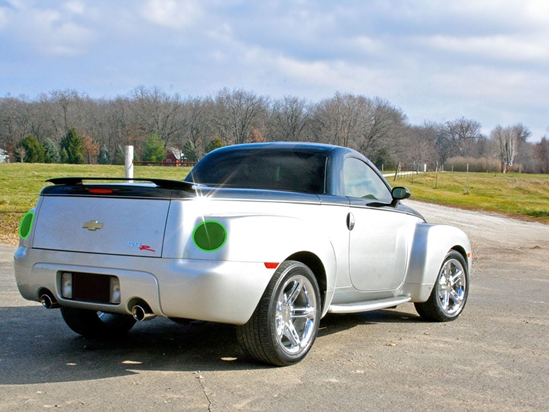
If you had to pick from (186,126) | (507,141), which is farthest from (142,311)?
(507,141)

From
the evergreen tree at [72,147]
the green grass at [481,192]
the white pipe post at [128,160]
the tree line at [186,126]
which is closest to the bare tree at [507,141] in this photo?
the tree line at [186,126]

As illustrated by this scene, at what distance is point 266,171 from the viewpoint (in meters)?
5.73

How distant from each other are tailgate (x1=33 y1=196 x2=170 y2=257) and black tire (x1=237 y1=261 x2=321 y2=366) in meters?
0.79

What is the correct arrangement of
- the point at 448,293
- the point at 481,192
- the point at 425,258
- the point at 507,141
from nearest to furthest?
the point at 425,258 < the point at 448,293 < the point at 481,192 < the point at 507,141

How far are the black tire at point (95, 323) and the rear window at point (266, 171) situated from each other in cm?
137

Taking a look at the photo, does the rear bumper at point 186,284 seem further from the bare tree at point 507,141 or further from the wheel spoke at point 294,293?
the bare tree at point 507,141

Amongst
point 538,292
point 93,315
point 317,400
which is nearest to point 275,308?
point 317,400

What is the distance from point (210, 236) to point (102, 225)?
2.52 ft

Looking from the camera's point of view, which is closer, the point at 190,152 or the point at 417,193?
the point at 417,193

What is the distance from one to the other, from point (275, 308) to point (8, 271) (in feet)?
20.6

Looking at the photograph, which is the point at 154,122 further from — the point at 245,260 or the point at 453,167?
the point at 245,260

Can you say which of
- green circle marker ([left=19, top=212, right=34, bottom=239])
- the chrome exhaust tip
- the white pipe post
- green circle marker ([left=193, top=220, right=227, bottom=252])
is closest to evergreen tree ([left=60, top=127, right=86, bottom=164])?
the white pipe post

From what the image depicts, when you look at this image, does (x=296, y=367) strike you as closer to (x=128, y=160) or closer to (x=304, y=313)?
(x=304, y=313)

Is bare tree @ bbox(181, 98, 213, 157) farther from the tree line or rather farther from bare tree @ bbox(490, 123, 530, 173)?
bare tree @ bbox(490, 123, 530, 173)
